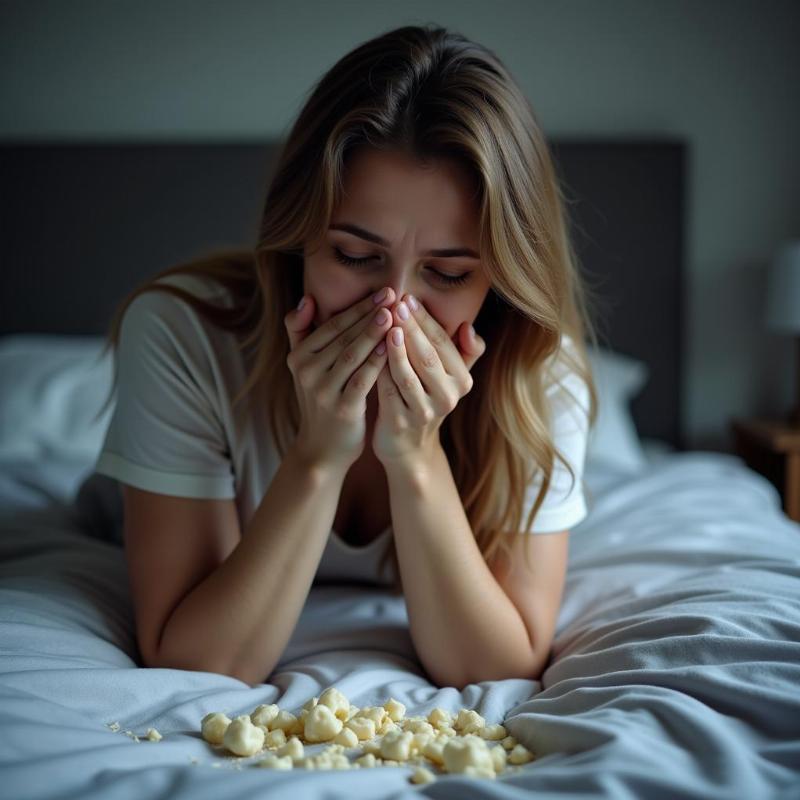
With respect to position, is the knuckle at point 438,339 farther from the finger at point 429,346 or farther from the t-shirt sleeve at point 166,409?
the t-shirt sleeve at point 166,409

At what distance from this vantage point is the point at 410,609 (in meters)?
1.10

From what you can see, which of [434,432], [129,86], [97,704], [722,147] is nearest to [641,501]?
[434,432]

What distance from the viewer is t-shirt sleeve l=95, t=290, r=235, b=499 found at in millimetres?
1128

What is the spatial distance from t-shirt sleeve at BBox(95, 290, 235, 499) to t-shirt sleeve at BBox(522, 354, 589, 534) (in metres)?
0.44

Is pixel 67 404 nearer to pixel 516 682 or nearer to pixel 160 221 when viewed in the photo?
pixel 160 221

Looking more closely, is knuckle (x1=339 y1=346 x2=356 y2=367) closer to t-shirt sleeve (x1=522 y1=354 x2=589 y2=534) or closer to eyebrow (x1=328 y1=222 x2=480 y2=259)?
eyebrow (x1=328 y1=222 x2=480 y2=259)

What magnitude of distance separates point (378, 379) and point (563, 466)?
0.34 meters

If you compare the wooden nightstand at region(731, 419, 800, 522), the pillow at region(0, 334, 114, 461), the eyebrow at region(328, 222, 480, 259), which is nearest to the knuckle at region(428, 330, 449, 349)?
the eyebrow at region(328, 222, 480, 259)

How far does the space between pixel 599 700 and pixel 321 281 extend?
23.0 inches

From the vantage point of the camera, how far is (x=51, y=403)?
7.68 ft

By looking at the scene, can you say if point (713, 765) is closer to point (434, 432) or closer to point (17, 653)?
point (434, 432)

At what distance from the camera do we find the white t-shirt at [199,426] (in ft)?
3.73

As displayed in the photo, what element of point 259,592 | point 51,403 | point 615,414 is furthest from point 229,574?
point 615,414

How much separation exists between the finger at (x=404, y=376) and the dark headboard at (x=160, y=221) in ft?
6.58
